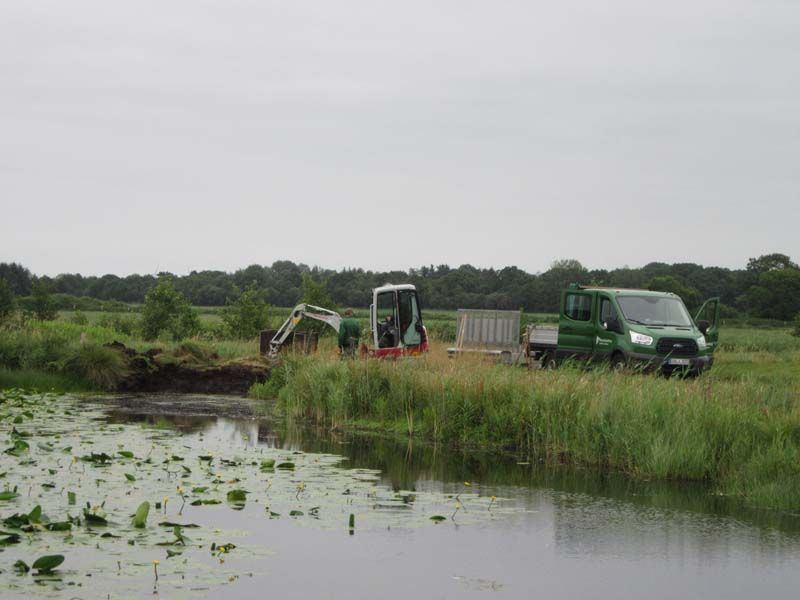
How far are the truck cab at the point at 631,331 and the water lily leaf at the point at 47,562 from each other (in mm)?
17297

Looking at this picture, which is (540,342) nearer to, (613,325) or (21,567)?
(613,325)

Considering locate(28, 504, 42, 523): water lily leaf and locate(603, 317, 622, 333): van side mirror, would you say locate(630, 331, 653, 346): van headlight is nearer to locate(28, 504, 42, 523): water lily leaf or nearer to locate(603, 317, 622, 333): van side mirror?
locate(603, 317, 622, 333): van side mirror

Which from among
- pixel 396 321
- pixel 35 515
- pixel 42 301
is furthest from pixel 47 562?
pixel 42 301

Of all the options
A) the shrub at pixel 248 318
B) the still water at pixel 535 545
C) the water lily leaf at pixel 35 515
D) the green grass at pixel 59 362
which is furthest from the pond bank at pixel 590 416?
the shrub at pixel 248 318

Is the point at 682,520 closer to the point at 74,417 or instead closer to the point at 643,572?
the point at 643,572

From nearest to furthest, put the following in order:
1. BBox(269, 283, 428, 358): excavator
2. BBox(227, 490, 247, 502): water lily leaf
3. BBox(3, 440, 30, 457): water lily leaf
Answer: BBox(227, 490, 247, 502): water lily leaf, BBox(3, 440, 30, 457): water lily leaf, BBox(269, 283, 428, 358): excavator

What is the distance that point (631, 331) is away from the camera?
2531 centimetres

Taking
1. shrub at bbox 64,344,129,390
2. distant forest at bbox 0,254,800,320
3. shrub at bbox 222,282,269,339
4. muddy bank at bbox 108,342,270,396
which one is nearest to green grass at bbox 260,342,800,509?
muddy bank at bbox 108,342,270,396

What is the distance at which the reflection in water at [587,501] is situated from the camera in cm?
1118

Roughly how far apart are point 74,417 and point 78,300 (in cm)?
7967

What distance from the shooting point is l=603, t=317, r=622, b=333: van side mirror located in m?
25.7

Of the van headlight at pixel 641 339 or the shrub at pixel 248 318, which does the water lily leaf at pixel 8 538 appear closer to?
the van headlight at pixel 641 339

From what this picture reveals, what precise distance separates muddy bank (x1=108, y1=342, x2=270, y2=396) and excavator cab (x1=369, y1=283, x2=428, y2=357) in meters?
3.60

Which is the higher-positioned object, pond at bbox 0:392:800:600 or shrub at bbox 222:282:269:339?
shrub at bbox 222:282:269:339
